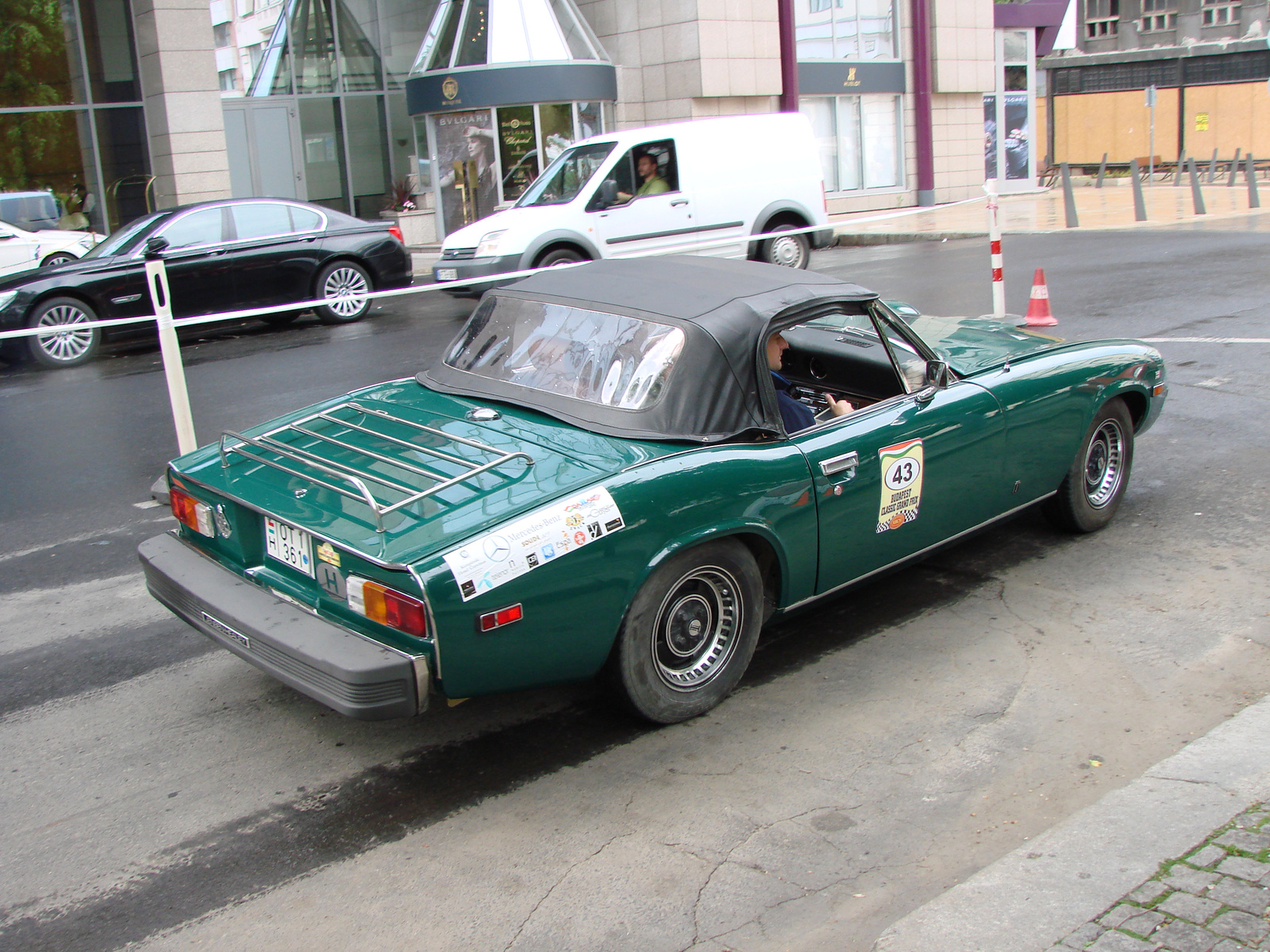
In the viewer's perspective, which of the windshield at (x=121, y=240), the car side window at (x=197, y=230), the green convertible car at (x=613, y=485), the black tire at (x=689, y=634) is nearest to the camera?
the green convertible car at (x=613, y=485)

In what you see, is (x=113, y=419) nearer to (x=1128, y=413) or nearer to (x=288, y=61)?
(x=1128, y=413)

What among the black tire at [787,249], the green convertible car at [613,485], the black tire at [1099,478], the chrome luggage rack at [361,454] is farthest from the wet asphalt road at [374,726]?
the black tire at [787,249]

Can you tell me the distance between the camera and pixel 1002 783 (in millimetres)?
3729

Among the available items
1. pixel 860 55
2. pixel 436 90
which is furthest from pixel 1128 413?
pixel 860 55

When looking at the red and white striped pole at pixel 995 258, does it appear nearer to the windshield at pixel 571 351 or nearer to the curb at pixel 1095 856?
the windshield at pixel 571 351

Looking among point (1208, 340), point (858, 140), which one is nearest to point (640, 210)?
point (1208, 340)

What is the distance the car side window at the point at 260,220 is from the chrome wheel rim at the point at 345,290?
2.44 ft

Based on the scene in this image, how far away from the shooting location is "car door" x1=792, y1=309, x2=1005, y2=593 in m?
4.42

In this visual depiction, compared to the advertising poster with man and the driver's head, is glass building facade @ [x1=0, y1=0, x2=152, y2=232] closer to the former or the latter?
the advertising poster with man

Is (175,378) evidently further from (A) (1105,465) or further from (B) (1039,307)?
(B) (1039,307)

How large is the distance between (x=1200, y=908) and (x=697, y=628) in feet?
5.85

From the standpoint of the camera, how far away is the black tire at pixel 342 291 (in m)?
13.9

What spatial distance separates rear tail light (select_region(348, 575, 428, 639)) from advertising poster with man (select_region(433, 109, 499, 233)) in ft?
67.4

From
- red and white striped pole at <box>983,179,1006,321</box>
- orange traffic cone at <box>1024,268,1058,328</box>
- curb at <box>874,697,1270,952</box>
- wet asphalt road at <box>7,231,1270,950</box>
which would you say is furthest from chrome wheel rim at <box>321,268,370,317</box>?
curb at <box>874,697,1270,952</box>
